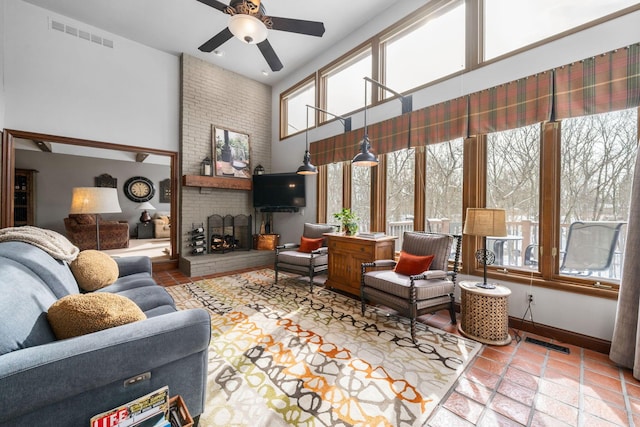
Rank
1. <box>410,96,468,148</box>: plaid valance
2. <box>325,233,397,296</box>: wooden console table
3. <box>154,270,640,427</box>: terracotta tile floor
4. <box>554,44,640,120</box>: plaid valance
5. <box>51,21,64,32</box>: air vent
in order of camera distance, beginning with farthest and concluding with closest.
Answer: <box>51,21,64,32</box>: air vent < <box>325,233,397,296</box>: wooden console table < <box>410,96,468,148</box>: plaid valance < <box>554,44,640,120</box>: plaid valance < <box>154,270,640,427</box>: terracotta tile floor

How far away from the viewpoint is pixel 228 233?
560cm

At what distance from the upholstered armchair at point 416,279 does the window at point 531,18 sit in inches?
83.6

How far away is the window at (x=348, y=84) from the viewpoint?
418cm

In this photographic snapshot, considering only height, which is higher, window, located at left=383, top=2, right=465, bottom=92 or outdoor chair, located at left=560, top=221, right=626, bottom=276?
window, located at left=383, top=2, right=465, bottom=92

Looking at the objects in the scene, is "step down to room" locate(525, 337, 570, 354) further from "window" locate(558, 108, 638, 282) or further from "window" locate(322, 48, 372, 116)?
"window" locate(322, 48, 372, 116)

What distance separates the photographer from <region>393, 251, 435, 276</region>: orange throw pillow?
2711mm

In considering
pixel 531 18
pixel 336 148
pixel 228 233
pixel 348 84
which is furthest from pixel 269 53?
pixel 228 233

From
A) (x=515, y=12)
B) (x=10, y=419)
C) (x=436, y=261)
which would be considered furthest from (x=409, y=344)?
(x=515, y=12)

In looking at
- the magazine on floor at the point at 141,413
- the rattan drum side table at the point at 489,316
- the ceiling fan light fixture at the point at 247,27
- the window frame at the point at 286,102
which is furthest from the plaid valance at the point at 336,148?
the magazine on floor at the point at 141,413

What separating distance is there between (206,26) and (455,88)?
389cm

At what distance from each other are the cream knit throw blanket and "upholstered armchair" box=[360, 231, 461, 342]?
105 inches

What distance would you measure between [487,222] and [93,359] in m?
2.79

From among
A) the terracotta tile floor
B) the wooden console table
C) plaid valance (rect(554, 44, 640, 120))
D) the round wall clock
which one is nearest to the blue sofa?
the terracotta tile floor

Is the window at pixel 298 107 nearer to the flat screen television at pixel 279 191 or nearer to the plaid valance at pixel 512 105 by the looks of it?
the flat screen television at pixel 279 191
